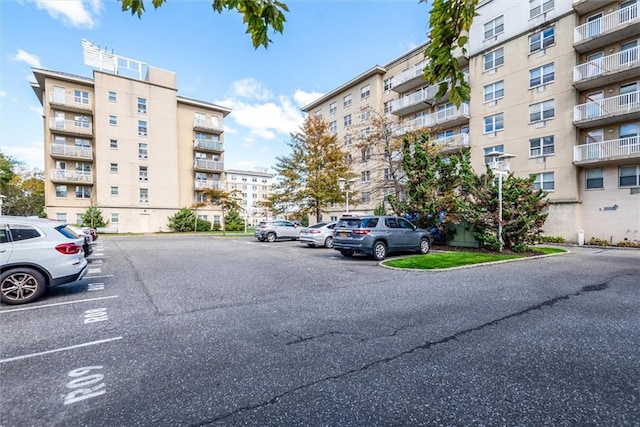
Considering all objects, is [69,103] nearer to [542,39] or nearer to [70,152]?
[70,152]

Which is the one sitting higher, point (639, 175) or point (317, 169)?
point (317, 169)

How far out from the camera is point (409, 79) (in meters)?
28.9

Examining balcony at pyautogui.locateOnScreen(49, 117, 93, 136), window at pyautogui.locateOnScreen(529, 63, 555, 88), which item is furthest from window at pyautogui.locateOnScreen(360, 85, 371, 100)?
balcony at pyautogui.locateOnScreen(49, 117, 93, 136)

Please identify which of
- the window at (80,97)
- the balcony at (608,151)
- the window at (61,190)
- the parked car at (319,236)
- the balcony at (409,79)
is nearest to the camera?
the parked car at (319,236)

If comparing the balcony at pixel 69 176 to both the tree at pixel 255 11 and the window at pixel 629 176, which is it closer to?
the tree at pixel 255 11

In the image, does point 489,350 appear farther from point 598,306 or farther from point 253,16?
point 253,16

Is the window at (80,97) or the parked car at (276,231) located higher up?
the window at (80,97)

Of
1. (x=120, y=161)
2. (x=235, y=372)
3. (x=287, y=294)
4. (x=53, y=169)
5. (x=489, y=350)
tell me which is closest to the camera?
(x=235, y=372)

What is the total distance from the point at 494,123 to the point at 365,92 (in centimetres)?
1550

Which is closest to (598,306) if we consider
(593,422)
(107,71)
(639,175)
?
(593,422)

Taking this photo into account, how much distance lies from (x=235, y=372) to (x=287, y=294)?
11.5 feet

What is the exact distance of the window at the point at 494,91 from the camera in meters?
24.2

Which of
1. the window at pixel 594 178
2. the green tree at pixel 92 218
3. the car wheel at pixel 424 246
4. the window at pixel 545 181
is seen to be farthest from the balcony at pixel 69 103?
the window at pixel 594 178

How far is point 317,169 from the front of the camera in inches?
1017
